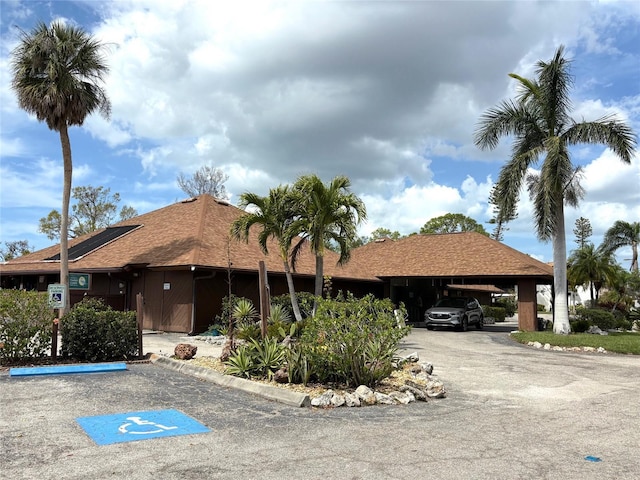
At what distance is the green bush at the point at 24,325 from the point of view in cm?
1109

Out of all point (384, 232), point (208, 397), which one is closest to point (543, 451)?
point (208, 397)

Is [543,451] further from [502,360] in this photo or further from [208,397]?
[502,360]

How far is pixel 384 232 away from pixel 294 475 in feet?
215

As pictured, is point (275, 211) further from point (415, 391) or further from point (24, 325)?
point (415, 391)

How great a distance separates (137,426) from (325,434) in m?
2.36

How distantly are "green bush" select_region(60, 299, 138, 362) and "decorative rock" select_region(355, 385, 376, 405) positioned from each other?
6.54 m

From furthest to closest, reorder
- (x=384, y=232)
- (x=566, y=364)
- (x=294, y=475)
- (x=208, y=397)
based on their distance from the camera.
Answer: (x=384, y=232) → (x=566, y=364) → (x=208, y=397) → (x=294, y=475)

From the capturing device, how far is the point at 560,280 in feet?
69.8

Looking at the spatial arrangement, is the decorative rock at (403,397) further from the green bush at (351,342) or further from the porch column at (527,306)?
the porch column at (527,306)

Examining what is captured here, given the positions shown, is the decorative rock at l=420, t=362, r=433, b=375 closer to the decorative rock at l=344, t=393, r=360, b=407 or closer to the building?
the decorative rock at l=344, t=393, r=360, b=407

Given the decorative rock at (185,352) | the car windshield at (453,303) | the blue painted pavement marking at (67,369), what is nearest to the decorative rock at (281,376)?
the decorative rock at (185,352)

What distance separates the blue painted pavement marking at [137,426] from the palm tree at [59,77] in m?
13.5

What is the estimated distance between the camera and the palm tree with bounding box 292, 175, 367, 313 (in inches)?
640

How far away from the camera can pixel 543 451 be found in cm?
582
